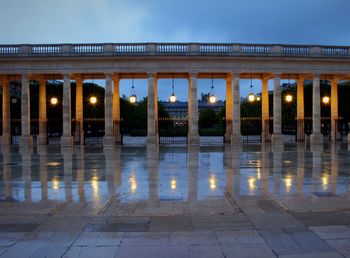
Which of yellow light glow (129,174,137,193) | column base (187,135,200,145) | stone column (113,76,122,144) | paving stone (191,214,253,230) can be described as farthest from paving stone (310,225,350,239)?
stone column (113,76,122,144)

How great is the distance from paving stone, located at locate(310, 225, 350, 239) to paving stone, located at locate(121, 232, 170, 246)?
112 inches

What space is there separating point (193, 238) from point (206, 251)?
627 mm

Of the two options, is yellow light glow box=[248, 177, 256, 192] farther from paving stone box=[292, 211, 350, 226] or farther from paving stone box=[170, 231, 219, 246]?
paving stone box=[170, 231, 219, 246]

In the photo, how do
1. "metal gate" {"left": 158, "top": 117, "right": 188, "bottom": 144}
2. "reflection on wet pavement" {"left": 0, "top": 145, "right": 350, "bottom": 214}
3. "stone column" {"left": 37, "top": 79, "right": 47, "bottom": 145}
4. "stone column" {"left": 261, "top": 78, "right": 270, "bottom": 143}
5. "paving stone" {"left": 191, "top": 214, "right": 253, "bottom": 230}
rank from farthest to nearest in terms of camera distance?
"metal gate" {"left": 158, "top": 117, "right": 188, "bottom": 144} < "stone column" {"left": 261, "top": 78, "right": 270, "bottom": 143} < "stone column" {"left": 37, "top": 79, "right": 47, "bottom": 145} < "reflection on wet pavement" {"left": 0, "top": 145, "right": 350, "bottom": 214} < "paving stone" {"left": 191, "top": 214, "right": 253, "bottom": 230}

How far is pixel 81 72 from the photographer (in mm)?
33906

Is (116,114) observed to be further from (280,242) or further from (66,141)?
(280,242)

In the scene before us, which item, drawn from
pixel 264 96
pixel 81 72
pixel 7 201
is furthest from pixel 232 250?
pixel 264 96

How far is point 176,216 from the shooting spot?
731 cm

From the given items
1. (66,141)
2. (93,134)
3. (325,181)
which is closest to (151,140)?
(66,141)

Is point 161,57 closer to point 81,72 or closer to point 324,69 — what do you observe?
point 81,72

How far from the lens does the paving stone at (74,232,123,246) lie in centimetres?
568

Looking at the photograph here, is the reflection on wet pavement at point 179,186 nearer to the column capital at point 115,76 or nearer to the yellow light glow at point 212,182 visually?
the yellow light glow at point 212,182

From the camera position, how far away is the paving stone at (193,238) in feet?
18.6

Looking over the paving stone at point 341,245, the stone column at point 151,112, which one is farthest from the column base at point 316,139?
the paving stone at point 341,245
